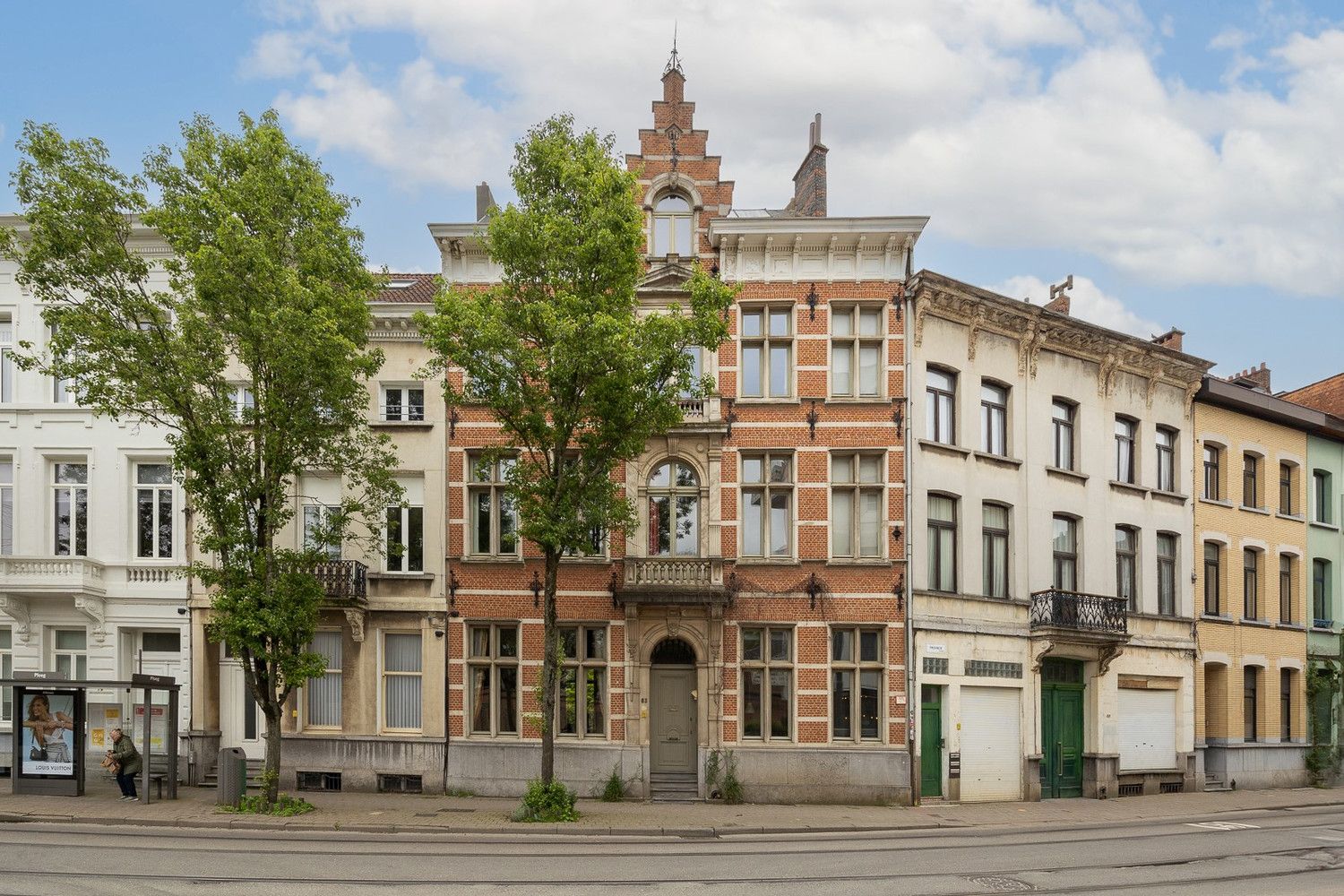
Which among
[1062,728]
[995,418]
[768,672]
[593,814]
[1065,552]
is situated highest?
[995,418]

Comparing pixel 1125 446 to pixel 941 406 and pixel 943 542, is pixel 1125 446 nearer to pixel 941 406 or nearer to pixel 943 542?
pixel 941 406

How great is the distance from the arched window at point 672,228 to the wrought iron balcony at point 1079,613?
1133cm

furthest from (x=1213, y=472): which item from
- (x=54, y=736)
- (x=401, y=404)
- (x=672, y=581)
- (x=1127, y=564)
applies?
(x=54, y=736)

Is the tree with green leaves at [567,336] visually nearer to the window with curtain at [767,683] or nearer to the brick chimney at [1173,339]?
the window with curtain at [767,683]

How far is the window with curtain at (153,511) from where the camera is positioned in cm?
2627

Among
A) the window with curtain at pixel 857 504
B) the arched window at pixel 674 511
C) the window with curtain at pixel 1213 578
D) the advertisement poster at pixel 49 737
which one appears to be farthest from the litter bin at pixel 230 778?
the window with curtain at pixel 1213 578

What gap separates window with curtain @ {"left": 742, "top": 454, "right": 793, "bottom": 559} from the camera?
84.1 ft

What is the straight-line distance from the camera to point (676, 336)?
66.8ft

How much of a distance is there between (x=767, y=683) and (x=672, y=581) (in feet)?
10.1

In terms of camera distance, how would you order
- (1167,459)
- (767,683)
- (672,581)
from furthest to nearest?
(1167,459), (767,683), (672,581)

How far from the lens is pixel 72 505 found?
2642cm

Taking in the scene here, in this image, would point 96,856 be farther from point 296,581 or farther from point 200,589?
point 200,589

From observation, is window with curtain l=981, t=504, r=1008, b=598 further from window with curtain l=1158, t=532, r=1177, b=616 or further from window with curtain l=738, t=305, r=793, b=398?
window with curtain l=738, t=305, r=793, b=398

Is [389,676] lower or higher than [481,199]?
lower
